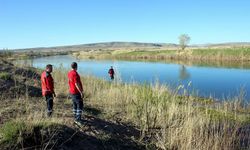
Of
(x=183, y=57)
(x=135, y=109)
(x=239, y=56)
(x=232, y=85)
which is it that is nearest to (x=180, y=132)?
(x=135, y=109)

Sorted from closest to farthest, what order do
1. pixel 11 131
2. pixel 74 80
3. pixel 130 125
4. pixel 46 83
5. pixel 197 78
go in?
pixel 11 131
pixel 74 80
pixel 46 83
pixel 130 125
pixel 197 78

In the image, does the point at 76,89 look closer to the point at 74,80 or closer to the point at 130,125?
the point at 74,80

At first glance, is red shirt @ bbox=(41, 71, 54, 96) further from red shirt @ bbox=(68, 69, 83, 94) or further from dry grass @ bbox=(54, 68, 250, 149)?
dry grass @ bbox=(54, 68, 250, 149)

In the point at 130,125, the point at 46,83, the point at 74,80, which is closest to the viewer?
the point at 74,80

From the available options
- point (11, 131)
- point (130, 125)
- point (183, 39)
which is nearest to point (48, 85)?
point (11, 131)

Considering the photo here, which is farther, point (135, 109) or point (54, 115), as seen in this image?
point (135, 109)

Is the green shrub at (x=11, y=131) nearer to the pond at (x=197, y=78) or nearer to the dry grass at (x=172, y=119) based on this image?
the dry grass at (x=172, y=119)

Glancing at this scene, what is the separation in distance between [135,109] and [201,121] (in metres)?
1.93

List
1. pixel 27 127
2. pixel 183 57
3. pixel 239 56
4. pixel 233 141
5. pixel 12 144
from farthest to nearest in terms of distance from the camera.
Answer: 1. pixel 183 57
2. pixel 239 56
3. pixel 233 141
4. pixel 27 127
5. pixel 12 144

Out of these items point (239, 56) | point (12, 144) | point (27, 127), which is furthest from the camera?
point (239, 56)

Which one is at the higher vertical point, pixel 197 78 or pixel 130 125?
pixel 130 125

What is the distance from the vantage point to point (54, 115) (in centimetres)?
716

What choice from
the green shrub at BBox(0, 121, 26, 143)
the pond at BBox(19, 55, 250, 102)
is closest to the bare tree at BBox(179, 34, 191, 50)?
the pond at BBox(19, 55, 250, 102)

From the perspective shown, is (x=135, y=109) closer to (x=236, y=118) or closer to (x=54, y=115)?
(x=54, y=115)
